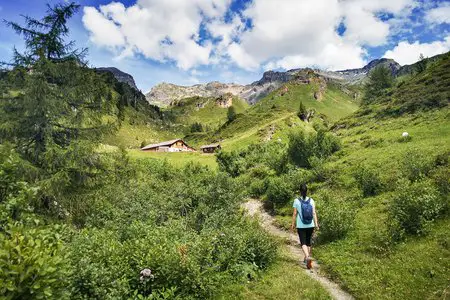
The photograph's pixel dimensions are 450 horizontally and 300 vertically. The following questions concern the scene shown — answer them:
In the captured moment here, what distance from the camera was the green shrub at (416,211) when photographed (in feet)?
40.2

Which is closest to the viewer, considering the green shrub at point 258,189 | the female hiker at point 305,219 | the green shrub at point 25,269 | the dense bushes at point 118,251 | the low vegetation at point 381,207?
the green shrub at point 25,269

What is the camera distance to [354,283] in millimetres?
10508

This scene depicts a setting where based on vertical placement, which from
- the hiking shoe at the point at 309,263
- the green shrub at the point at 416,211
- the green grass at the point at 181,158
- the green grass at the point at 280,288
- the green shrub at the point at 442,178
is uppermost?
the green grass at the point at 181,158

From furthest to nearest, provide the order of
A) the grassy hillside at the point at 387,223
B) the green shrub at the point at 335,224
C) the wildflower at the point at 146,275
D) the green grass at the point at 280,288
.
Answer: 1. the green shrub at the point at 335,224
2. the grassy hillside at the point at 387,223
3. the green grass at the point at 280,288
4. the wildflower at the point at 146,275

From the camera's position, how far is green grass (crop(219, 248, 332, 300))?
31.9 feet

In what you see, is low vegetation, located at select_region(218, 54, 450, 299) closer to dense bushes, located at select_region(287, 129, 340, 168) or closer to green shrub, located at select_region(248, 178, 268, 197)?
green shrub, located at select_region(248, 178, 268, 197)

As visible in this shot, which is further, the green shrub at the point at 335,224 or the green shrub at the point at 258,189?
the green shrub at the point at 258,189

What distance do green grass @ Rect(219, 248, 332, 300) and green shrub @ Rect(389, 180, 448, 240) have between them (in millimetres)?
4530

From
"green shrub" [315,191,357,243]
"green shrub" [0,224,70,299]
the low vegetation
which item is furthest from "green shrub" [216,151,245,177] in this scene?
"green shrub" [0,224,70,299]

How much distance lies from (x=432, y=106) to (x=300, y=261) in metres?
40.7

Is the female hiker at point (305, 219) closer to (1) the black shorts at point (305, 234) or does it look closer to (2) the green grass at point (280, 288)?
(1) the black shorts at point (305, 234)

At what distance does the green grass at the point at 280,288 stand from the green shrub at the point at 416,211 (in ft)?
14.9

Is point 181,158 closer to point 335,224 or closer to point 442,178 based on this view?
point 335,224

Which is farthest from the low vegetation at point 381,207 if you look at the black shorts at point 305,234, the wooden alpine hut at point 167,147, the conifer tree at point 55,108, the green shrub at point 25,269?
the wooden alpine hut at point 167,147
